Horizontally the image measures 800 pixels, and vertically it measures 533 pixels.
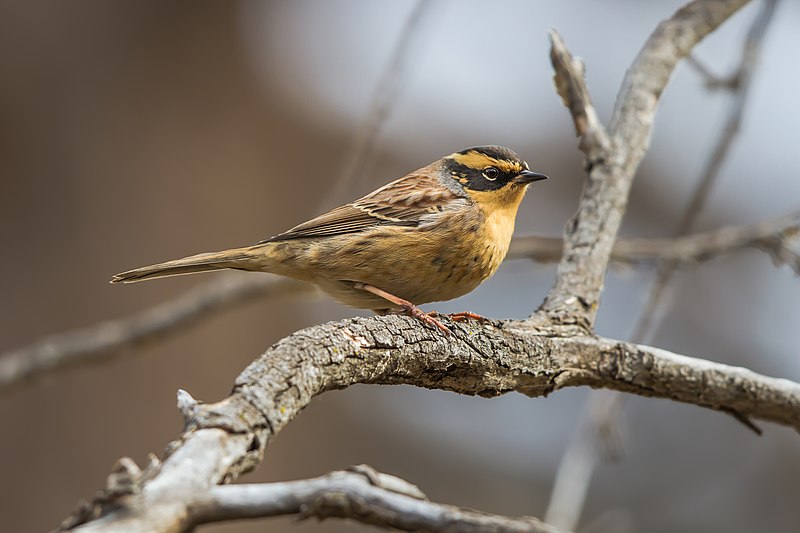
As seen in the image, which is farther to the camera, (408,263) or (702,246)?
(702,246)

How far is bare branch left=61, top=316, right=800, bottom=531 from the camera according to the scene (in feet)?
6.29

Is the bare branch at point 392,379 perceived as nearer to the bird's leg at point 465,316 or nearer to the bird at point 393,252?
the bird's leg at point 465,316

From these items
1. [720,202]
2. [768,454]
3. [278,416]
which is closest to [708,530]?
[768,454]

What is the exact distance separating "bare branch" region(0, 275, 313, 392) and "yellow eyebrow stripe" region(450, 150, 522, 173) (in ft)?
5.22

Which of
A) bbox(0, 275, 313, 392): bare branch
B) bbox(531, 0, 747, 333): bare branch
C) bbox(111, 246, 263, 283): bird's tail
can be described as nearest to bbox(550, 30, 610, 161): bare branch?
bbox(531, 0, 747, 333): bare branch

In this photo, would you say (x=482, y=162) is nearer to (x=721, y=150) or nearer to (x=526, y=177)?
(x=526, y=177)

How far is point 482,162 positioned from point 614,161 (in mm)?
1170

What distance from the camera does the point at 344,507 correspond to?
195cm

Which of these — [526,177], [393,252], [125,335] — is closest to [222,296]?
[125,335]

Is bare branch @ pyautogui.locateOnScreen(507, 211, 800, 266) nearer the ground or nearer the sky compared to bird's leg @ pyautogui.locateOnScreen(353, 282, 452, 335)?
nearer the sky

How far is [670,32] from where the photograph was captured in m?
5.17

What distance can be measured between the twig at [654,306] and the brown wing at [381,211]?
4.83ft

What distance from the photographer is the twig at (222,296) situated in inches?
213

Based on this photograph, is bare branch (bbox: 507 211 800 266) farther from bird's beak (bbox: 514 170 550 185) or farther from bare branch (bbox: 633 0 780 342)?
bird's beak (bbox: 514 170 550 185)
